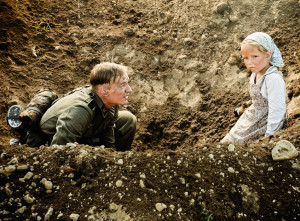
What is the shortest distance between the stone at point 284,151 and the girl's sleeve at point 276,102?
51 centimetres

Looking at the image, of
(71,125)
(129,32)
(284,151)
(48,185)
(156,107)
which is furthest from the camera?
(129,32)

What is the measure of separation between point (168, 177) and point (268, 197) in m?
0.79

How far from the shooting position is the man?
8.02 feet

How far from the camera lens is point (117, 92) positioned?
109 inches

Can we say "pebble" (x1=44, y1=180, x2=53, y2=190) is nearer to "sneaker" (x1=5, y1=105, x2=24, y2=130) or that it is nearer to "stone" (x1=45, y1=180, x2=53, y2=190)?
"stone" (x1=45, y1=180, x2=53, y2=190)

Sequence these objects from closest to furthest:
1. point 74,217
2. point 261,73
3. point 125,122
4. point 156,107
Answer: point 74,217
point 261,73
point 125,122
point 156,107

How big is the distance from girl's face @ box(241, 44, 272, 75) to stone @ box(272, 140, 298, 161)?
97 centimetres

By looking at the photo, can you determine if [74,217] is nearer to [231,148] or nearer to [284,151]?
[231,148]

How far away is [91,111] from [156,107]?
174 cm

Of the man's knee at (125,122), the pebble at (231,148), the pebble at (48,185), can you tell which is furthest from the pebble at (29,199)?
the man's knee at (125,122)

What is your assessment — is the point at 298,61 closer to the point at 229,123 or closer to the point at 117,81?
the point at 229,123

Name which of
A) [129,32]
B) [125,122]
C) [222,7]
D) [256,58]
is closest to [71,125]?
[125,122]

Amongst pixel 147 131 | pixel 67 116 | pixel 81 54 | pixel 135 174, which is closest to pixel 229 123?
pixel 147 131

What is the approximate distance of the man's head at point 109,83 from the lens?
2.73 m
